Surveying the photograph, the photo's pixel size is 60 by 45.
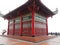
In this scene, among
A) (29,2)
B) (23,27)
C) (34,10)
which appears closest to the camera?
(29,2)

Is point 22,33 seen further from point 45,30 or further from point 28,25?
point 45,30

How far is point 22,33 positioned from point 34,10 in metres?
2.75

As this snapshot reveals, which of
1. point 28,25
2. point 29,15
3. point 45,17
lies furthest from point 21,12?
point 45,17

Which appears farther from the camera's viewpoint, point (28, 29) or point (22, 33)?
point (22, 33)

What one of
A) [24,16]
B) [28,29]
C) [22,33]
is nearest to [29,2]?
[24,16]

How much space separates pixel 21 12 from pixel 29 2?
2.11 meters

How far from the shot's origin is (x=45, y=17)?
9516mm

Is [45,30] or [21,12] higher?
[21,12]

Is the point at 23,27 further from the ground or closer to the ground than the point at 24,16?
closer to the ground

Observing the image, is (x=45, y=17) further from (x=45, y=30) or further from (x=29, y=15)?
(x=29, y=15)

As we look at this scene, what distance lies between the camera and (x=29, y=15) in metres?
7.58

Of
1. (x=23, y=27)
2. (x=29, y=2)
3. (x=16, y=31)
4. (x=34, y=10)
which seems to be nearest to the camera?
(x=29, y=2)

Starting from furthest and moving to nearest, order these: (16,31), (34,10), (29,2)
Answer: (16,31), (34,10), (29,2)

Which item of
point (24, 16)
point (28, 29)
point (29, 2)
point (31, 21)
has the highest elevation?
point (29, 2)
